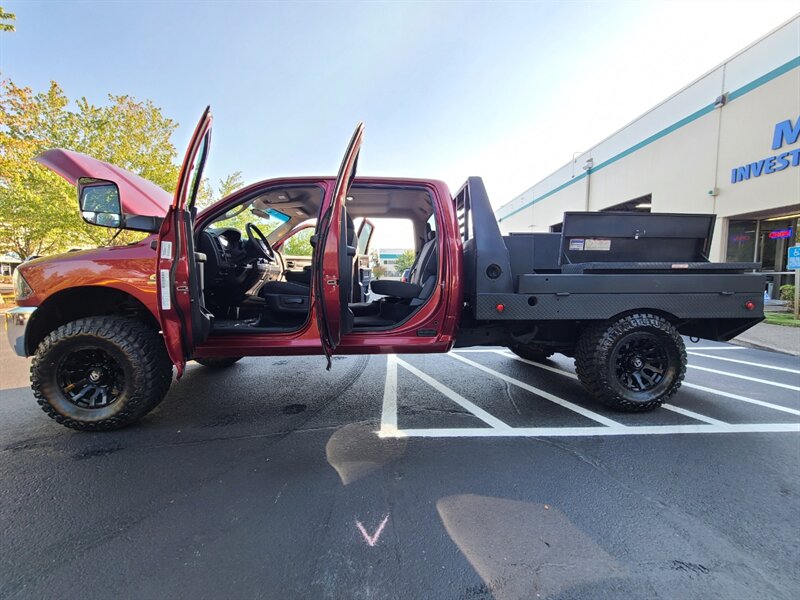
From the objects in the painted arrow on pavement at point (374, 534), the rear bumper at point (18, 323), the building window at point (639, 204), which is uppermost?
the building window at point (639, 204)

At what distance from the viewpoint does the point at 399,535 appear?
1704mm

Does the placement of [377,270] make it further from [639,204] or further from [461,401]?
[639,204]

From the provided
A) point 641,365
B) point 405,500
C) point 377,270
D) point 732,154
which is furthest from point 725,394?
point 732,154

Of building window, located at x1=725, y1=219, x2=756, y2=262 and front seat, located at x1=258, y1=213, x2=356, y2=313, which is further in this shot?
building window, located at x1=725, y1=219, x2=756, y2=262

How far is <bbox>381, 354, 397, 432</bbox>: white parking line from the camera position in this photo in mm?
2957

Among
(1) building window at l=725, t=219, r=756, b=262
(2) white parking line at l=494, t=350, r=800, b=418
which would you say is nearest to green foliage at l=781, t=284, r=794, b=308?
(1) building window at l=725, t=219, r=756, b=262

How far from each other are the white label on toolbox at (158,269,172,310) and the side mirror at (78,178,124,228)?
488 millimetres

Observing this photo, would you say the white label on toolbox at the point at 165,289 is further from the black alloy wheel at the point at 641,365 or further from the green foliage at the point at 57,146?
the green foliage at the point at 57,146

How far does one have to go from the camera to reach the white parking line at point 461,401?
299 cm

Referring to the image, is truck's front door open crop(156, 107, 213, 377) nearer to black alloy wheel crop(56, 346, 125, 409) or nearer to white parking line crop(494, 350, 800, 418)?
black alloy wheel crop(56, 346, 125, 409)

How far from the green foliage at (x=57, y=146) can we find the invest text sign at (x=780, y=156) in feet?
61.3

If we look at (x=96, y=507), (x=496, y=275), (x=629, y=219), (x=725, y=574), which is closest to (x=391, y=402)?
(x=496, y=275)

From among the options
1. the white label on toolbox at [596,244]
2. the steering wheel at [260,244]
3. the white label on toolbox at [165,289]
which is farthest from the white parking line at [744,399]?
the white label on toolbox at [165,289]

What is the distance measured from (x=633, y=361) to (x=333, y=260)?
2713 millimetres
